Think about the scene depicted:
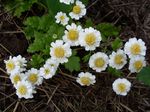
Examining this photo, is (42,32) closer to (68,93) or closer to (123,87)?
(68,93)

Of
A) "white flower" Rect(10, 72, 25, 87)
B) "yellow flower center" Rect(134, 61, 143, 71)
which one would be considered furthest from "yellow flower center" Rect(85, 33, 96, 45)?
"white flower" Rect(10, 72, 25, 87)

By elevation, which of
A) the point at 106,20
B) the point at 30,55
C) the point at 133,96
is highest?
the point at 106,20

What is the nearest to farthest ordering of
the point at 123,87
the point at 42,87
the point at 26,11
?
the point at 123,87 → the point at 42,87 → the point at 26,11

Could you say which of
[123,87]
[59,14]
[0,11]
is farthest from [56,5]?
[123,87]

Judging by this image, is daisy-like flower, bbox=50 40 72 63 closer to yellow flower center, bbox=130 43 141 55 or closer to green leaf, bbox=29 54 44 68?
green leaf, bbox=29 54 44 68

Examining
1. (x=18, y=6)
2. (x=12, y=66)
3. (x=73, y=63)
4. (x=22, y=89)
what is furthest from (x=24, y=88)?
(x=18, y=6)

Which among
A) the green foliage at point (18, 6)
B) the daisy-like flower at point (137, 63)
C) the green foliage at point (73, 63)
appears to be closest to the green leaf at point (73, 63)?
the green foliage at point (73, 63)
